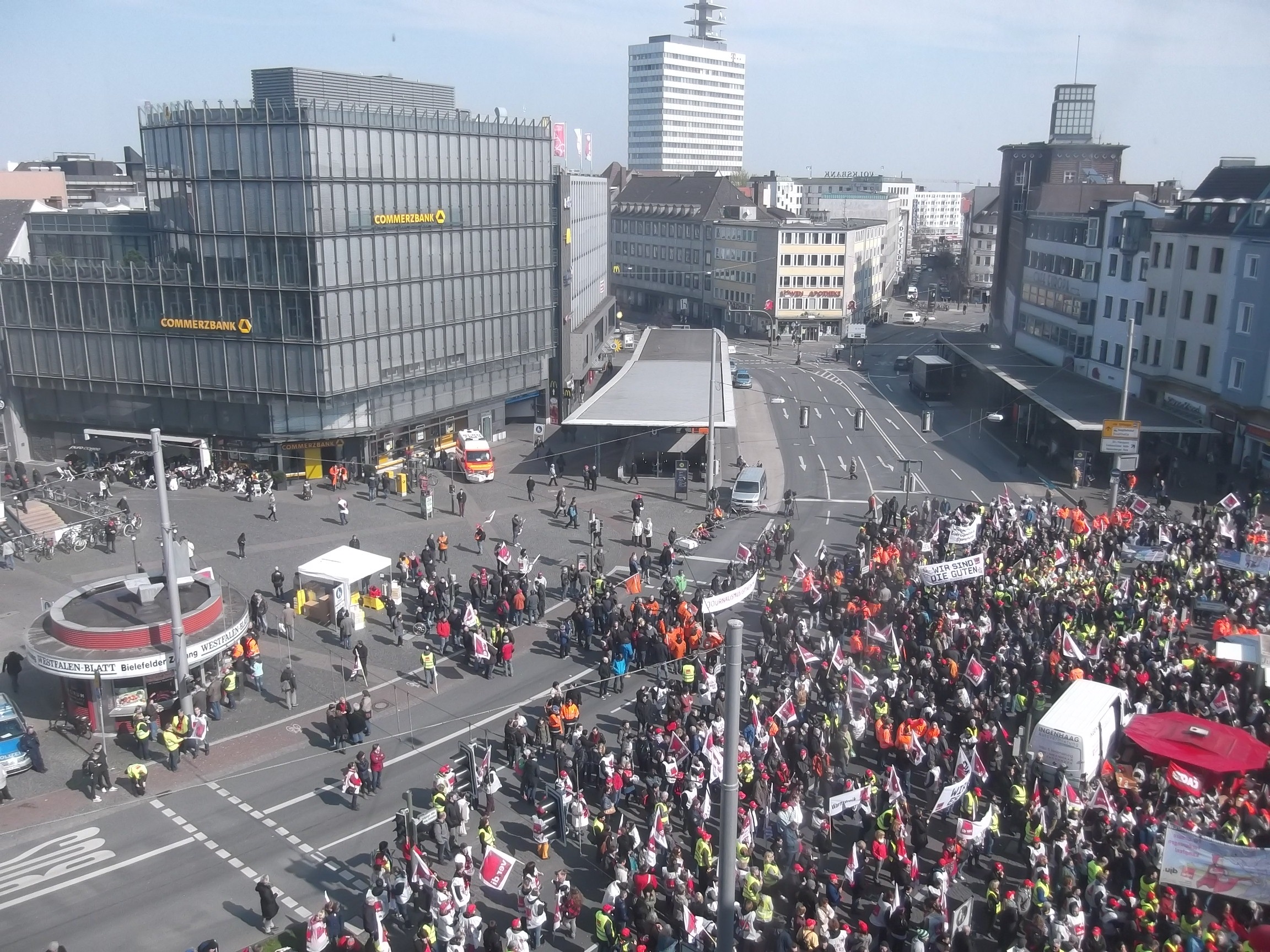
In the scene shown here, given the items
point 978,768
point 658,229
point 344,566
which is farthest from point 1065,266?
point 658,229

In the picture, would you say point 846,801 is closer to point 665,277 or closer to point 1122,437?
point 1122,437

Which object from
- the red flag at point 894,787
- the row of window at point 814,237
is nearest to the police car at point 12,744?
the red flag at point 894,787

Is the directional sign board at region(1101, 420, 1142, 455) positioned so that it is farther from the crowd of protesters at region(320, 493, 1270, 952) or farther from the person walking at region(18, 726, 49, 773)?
the person walking at region(18, 726, 49, 773)

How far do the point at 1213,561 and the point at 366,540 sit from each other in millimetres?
31023

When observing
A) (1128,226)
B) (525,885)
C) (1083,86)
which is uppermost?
(1083,86)

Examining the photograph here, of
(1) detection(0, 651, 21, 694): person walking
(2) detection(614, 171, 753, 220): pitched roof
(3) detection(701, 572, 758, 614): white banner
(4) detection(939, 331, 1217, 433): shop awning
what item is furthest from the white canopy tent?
(2) detection(614, 171, 753, 220): pitched roof

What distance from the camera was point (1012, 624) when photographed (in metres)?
29.4

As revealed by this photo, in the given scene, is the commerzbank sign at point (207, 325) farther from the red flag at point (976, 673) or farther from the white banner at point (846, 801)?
the white banner at point (846, 801)

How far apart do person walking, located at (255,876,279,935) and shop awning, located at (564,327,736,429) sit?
91.8 feet

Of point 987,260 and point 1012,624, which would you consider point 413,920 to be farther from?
point 987,260

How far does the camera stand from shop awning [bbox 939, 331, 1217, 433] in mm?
50875

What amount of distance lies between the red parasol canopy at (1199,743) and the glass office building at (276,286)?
3802cm

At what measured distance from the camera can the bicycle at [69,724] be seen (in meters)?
26.2

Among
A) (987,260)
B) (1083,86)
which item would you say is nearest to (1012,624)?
(1083,86)
